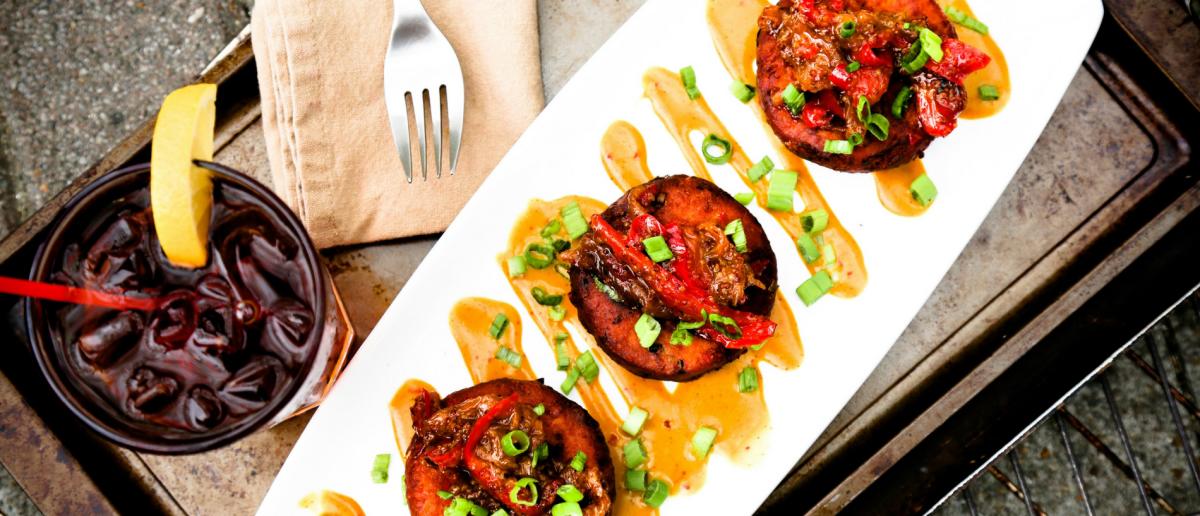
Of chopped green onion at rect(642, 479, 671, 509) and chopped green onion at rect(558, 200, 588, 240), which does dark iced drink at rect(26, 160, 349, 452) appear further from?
chopped green onion at rect(642, 479, 671, 509)

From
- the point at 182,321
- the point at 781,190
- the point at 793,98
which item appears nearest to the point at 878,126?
the point at 793,98

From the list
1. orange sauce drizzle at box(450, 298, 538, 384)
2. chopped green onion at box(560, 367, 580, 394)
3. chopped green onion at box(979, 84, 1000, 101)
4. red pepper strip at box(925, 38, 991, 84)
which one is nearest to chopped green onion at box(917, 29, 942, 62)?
red pepper strip at box(925, 38, 991, 84)

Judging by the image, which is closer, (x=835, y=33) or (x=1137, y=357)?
(x=835, y=33)

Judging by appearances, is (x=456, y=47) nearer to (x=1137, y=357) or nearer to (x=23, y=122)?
(x=23, y=122)

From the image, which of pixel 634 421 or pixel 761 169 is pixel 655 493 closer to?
pixel 634 421

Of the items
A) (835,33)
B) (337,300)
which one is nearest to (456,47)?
(337,300)

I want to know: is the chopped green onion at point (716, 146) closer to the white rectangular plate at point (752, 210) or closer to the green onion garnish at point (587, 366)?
the white rectangular plate at point (752, 210)
